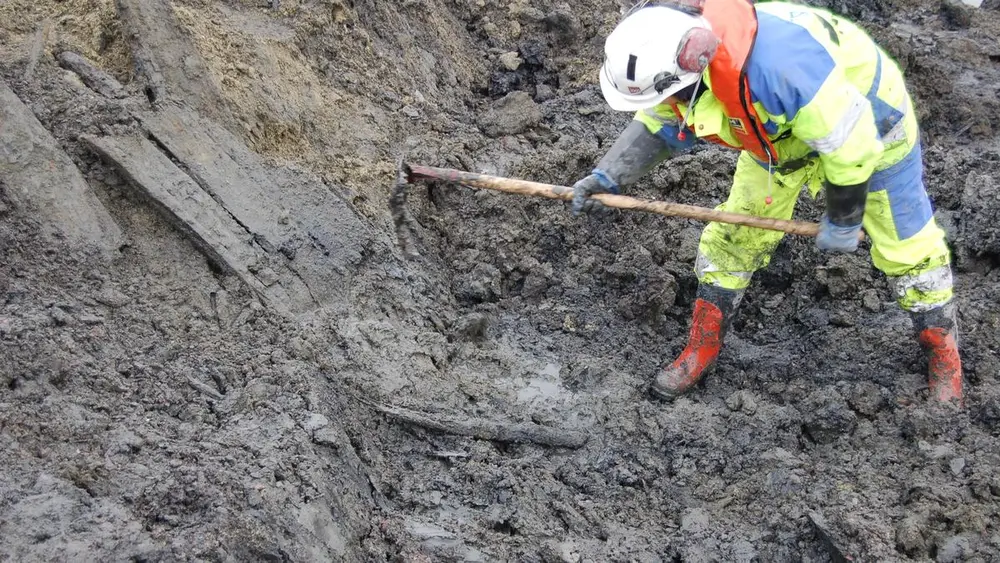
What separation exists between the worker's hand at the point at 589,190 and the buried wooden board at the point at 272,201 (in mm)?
1324

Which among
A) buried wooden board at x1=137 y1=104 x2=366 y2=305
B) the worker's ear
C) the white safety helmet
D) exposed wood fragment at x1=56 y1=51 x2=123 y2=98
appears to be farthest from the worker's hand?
exposed wood fragment at x1=56 y1=51 x2=123 y2=98

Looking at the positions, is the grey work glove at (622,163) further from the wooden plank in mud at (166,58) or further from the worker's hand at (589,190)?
the wooden plank in mud at (166,58)

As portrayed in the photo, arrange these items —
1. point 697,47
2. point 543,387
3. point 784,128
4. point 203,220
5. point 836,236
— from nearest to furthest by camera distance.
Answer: point 697,47
point 784,128
point 836,236
point 203,220
point 543,387

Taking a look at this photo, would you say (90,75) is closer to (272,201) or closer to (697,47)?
(272,201)

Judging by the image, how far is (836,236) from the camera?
3.14 metres

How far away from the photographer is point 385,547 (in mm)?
2867

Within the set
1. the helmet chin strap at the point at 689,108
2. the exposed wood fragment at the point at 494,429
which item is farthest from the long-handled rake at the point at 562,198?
the exposed wood fragment at the point at 494,429

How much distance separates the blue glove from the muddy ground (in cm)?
88

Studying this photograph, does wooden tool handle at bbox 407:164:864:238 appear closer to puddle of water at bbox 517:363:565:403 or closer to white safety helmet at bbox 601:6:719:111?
white safety helmet at bbox 601:6:719:111

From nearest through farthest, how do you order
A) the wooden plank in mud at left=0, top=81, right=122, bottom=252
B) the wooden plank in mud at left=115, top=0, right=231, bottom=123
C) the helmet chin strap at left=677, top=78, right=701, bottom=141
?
1. the helmet chin strap at left=677, top=78, right=701, bottom=141
2. the wooden plank in mud at left=0, top=81, right=122, bottom=252
3. the wooden plank in mud at left=115, top=0, right=231, bottom=123

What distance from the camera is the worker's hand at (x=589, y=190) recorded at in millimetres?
3479

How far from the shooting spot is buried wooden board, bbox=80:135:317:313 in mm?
3670

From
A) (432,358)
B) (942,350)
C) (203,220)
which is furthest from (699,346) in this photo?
(203,220)

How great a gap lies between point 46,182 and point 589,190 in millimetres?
2534
